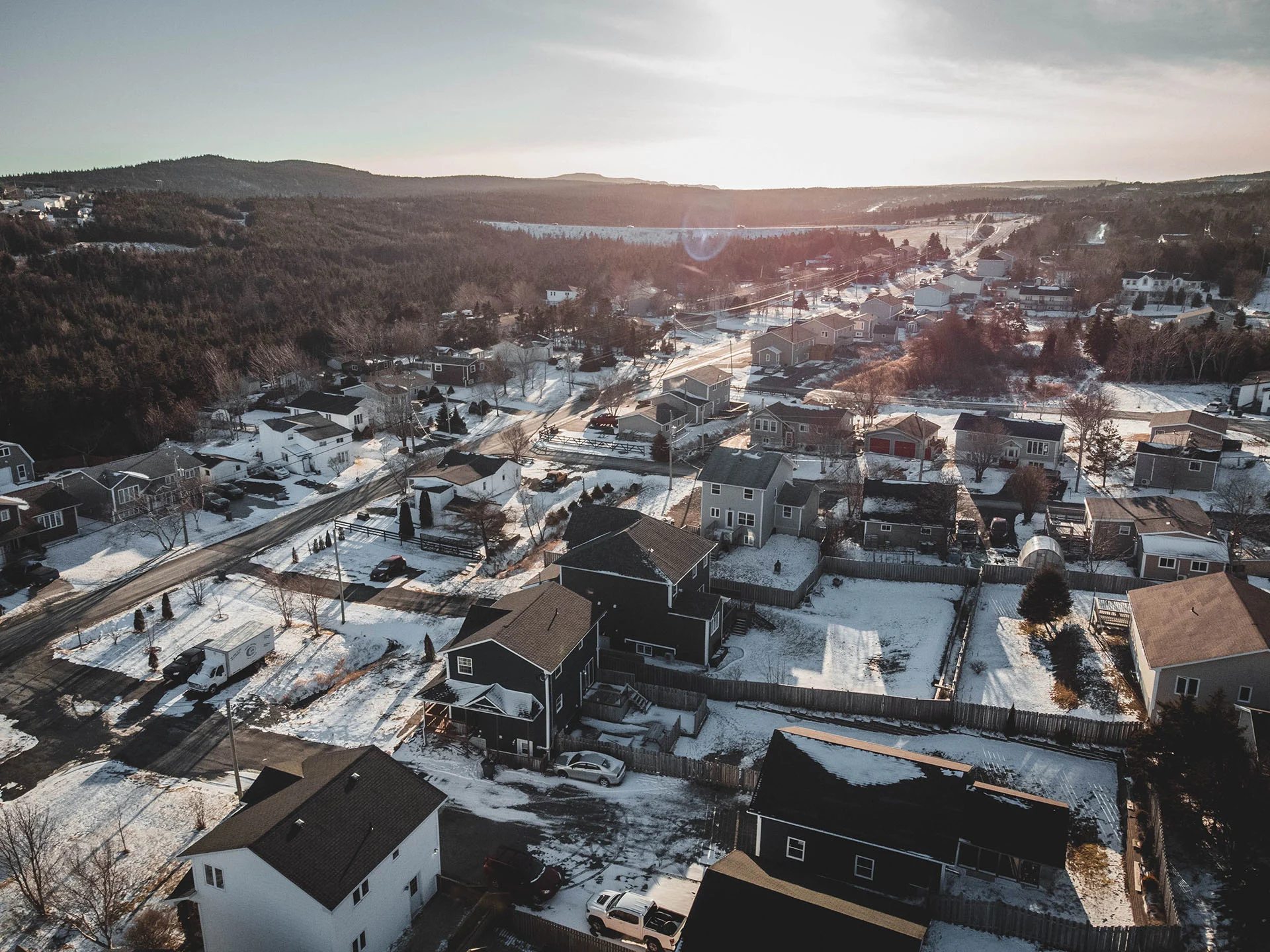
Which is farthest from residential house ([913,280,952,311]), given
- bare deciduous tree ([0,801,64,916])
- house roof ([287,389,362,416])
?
bare deciduous tree ([0,801,64,916])

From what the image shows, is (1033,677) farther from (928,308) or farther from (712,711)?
(928,308)

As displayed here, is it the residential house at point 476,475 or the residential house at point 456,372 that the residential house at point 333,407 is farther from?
the residential house at point 456,372

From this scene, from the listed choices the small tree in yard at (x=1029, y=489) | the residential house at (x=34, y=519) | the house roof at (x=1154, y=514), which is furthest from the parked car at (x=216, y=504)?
the house roof at (x=1154, y=514)

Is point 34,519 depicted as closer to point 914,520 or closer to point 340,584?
point 340,584

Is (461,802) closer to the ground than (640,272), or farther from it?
closer to the ground

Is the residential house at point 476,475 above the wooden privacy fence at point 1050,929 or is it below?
above

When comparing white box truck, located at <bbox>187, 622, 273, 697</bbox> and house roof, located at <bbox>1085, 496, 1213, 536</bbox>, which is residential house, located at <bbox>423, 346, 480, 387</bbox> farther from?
house roof, located at <bbox>1085, 496, 1213, 536</bbox>

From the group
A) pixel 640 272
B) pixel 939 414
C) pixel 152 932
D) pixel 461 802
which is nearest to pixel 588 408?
pixel 939 414
